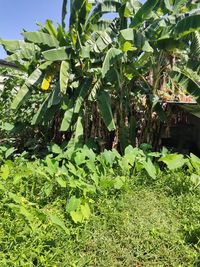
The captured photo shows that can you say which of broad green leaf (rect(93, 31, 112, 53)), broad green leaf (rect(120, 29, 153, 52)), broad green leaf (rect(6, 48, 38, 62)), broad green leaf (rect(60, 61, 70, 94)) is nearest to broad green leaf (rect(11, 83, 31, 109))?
broad green leaf (rect(6, 48, 38, 62))

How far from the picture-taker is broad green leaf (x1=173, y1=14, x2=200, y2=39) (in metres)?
3.99

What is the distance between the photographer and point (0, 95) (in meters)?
5.69

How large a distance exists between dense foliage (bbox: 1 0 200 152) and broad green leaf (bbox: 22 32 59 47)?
1 cm

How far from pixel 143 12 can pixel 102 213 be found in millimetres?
2991

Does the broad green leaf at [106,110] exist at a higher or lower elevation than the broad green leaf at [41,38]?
lower

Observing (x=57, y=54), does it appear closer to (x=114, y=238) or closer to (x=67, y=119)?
(x=67, y=119)

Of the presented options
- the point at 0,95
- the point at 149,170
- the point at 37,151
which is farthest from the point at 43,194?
the point at 0,95

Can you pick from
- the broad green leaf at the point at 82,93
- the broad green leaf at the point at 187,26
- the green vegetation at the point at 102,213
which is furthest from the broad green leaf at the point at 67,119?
the broad green leaf at the point at 187,26

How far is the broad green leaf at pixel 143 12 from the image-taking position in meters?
4.22

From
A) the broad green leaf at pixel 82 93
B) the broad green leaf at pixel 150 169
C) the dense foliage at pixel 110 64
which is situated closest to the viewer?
the broad green leaf at pixel 150 169

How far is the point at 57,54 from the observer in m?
4.31

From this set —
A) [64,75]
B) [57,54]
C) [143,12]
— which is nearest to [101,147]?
[64,75]

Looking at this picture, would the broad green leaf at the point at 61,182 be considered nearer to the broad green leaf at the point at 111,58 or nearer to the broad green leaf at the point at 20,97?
the broad green leaf at the point at 111,58

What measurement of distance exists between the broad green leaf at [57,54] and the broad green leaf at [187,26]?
164 cm
